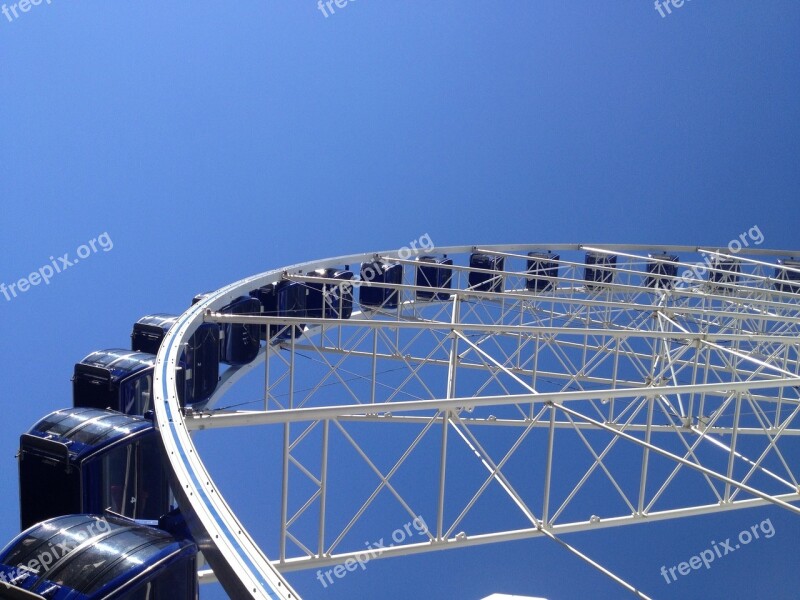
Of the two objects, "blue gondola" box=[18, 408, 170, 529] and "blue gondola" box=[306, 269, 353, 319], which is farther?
"blue gondola" box=[306, 269, 353, 319]

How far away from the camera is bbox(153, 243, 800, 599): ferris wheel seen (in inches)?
464

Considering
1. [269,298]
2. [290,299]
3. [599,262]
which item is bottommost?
[599,262]

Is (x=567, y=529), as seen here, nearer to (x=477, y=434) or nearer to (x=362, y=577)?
(x=362, y=577)

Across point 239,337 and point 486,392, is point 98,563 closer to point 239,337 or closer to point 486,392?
point 239,337

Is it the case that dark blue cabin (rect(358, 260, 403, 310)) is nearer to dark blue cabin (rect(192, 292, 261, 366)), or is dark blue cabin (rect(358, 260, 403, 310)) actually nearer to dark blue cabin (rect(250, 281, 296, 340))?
dark blue cabin (rect(250, 281, 296, 340))

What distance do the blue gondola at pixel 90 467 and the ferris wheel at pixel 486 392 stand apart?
0.69 m

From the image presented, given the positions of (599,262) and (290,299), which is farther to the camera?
(599,262)

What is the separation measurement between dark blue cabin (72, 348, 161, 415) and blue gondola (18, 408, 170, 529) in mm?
2261

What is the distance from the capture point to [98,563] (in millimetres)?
7172

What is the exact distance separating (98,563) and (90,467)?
2950 millimetres

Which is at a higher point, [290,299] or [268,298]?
[268,298]

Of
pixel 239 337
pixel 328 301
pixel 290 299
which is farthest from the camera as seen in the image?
pixel 328 301

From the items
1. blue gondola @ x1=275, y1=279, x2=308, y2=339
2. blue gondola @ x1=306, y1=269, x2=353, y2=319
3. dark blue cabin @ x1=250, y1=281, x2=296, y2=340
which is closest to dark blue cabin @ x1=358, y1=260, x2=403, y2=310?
blue gondola @ x1=306, y1=269, x2=353, y2=319

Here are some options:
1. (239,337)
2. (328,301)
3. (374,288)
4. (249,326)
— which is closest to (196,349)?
(239,337)
